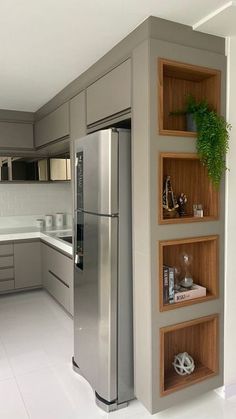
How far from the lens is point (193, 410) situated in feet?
6.67

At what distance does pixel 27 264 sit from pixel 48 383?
1.94 meters

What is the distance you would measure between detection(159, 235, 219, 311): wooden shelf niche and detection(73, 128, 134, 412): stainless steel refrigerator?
11.9 inches

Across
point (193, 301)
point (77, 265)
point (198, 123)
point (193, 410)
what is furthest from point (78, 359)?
point (198, 123)

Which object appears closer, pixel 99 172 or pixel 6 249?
pixel 99 172

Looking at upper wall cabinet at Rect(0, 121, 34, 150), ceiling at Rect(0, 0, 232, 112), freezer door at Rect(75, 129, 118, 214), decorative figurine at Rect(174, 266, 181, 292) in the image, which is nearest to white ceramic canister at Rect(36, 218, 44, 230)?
Result: upper wall cabinet at Rect(0, 121, 34, 150)

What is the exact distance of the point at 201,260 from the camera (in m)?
2.21

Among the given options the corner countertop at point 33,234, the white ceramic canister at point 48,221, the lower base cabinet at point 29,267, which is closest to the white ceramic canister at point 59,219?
the white ceramic canister at point 48,221

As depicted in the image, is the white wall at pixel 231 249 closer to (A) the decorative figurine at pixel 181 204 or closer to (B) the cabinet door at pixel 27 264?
(A) the decorative figurine at pixel 181 204

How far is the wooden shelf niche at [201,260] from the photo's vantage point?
2.05m

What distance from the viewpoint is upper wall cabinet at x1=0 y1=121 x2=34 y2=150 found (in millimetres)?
3932

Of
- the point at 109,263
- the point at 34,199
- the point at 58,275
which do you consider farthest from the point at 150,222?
the point at 34,199

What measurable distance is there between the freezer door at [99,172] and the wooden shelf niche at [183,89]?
356mm

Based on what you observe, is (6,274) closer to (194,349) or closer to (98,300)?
(98,300)

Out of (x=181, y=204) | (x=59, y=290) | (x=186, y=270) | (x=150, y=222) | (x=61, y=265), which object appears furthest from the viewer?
(x=59, y=290)
